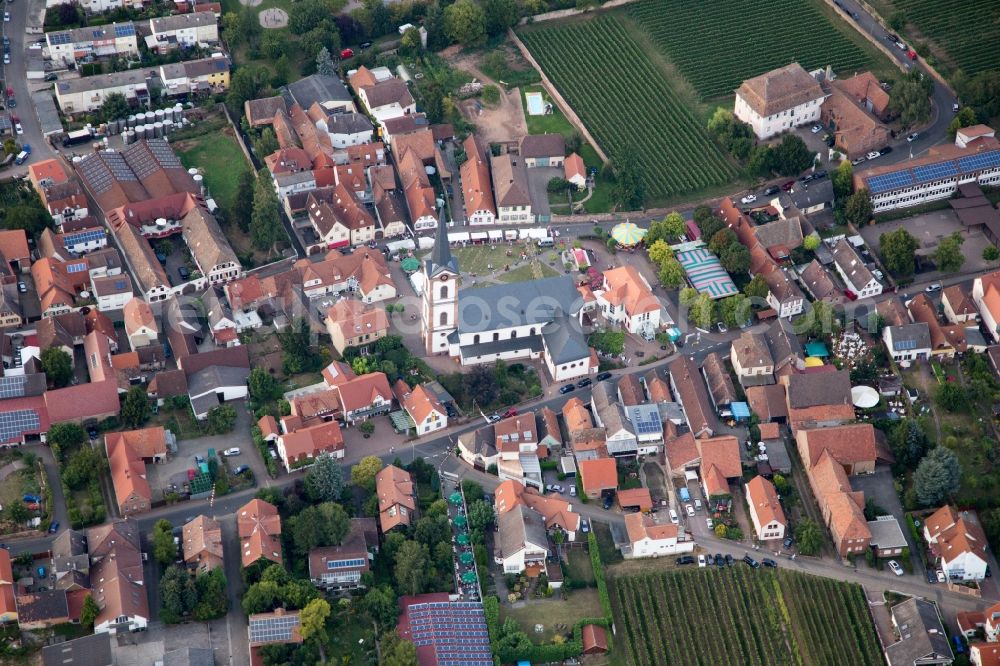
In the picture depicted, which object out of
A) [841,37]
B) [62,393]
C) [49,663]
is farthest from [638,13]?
[49,663]

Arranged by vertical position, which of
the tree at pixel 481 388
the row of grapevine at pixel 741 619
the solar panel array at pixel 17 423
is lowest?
the row of grapevine at pixel 741 619

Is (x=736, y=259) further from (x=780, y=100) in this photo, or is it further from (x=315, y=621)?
(x=315, y=621)

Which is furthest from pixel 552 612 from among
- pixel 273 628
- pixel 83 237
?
pixel 83 237

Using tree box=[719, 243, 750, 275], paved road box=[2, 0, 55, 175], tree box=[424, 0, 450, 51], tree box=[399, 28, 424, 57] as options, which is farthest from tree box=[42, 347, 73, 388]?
tree box=[424, 0, 450, 51]

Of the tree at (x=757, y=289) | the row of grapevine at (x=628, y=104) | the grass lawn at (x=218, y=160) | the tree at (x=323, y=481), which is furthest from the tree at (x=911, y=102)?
the tree at (x=323, y=481)

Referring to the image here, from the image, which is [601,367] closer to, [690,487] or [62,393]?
[690,487]

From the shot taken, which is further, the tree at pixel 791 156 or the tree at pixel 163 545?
the tree at pixel 791 156

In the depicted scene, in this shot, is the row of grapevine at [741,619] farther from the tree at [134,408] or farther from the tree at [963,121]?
the tree at [963,121]

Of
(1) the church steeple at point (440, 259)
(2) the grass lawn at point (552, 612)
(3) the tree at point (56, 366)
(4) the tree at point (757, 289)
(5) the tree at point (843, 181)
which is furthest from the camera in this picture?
(5) the tree at point (843, 181)
